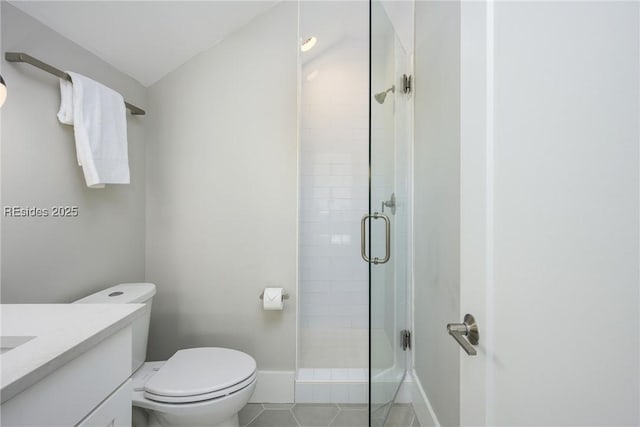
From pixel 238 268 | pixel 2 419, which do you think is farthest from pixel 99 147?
pixel 2 419

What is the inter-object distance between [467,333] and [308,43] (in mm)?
2010

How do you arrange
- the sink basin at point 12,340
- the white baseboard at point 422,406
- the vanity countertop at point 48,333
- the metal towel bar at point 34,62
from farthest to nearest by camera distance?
the white baseboard at point 422,406, the metal towel bar at point 34,62, the sink basin at point 12,340, the vanity countertop at point 48,333

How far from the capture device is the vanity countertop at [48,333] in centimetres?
60

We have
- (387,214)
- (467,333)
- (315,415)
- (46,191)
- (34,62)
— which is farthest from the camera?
(315,415)

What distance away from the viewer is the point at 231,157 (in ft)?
6.66

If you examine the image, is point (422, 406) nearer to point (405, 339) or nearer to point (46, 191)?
point (405, 339)

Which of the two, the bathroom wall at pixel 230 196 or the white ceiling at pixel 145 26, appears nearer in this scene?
the white ceiling at pixel 145 26

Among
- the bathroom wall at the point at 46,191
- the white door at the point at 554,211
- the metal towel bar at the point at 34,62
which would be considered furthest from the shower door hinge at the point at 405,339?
the metal towel bar at the point at 34,62

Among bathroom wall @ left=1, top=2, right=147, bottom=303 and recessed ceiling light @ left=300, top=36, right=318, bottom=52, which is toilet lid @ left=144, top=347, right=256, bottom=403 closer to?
bathroom wall @ left=1, top=2, right=147, bottom=303

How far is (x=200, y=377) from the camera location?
4.68 ft

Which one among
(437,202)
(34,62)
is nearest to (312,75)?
(437,202)

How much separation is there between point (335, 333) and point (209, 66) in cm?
197

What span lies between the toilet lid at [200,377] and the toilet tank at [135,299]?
215 mm

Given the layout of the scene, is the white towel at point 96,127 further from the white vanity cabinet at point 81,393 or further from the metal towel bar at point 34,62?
the white vanity cabinet at point 81,393
